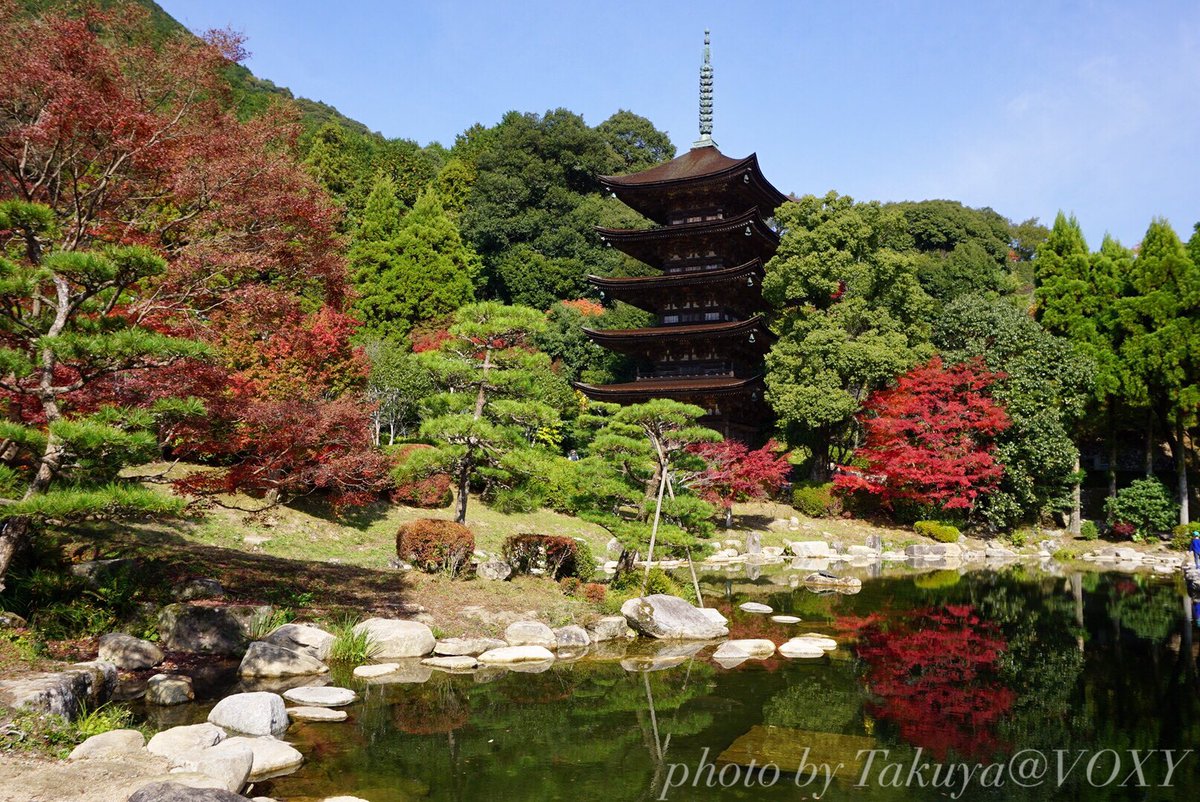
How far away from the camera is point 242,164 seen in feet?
28.8

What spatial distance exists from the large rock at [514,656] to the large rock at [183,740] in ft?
14.2

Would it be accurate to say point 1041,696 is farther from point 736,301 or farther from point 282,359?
point 736,301

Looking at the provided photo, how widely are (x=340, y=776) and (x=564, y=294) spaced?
3572 cm

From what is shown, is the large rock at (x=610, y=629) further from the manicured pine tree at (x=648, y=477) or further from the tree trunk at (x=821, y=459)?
the tree trunk at (x=821, y=459)

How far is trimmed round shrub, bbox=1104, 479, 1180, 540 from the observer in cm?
2481

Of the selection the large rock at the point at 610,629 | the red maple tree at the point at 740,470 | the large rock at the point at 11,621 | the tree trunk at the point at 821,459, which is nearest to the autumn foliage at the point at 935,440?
the tree trunk at the point at 821,459

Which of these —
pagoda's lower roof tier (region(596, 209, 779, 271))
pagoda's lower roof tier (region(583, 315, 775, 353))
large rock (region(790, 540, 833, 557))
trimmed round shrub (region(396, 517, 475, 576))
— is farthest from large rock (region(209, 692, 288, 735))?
pagoda's lower roof tier (region(596, 209, 779, 271))

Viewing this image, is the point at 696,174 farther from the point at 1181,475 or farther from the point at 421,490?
the point at 1181,475

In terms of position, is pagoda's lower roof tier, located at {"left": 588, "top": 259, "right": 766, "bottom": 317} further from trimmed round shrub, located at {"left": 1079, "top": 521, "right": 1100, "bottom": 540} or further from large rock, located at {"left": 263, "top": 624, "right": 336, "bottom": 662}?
large rock, located at {"left": 263, "top": 624, "right": 336, "bottom": 662}

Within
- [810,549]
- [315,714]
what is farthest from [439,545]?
[810,549]

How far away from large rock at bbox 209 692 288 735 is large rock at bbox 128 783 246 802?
2236 mm

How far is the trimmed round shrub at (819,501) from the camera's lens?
2600 centimetres

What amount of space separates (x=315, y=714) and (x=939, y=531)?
22317 millimetres

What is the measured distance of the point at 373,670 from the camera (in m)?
9.30
